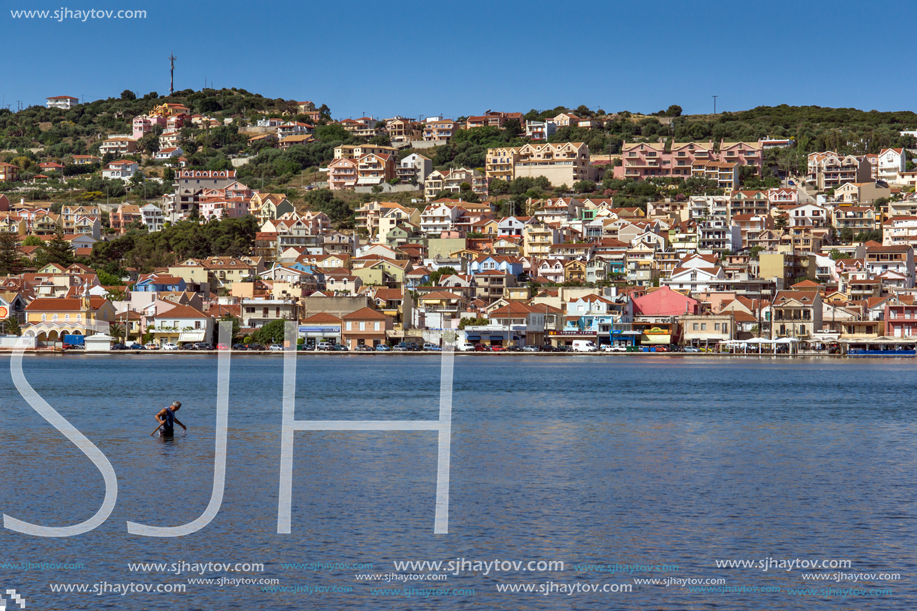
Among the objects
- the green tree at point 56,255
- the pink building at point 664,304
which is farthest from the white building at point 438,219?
the green tree at point 56,255

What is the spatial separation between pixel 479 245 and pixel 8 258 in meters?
45.7

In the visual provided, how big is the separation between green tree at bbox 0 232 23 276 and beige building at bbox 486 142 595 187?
5793 cm

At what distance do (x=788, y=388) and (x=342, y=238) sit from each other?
6935cm

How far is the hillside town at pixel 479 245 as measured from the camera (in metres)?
79.8

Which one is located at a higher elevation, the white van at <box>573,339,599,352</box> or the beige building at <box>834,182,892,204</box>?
the beige building at <box>834,182,892,204</box>

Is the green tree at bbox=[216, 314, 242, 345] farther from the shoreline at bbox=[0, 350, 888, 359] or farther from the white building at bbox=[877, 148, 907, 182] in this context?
the white building at bbox=[877, 148, 907, 182]

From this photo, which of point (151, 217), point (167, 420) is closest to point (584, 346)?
point (167, 420)

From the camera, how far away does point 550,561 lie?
520 inches

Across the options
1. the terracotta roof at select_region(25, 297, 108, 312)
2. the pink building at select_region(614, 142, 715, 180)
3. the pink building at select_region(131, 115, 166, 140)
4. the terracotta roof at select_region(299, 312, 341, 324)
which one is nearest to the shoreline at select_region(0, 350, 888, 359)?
the terracotta roof at select_region(299, 312, 341, 324)

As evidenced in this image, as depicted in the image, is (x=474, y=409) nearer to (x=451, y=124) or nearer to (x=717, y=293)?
(x=717, y=293)

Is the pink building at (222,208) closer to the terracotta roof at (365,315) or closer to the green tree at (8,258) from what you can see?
the green tree at (8,258)

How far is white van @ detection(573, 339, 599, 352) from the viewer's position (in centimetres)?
8019

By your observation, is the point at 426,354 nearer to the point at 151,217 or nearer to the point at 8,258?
the point at 8,258

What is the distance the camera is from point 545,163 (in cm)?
13250
